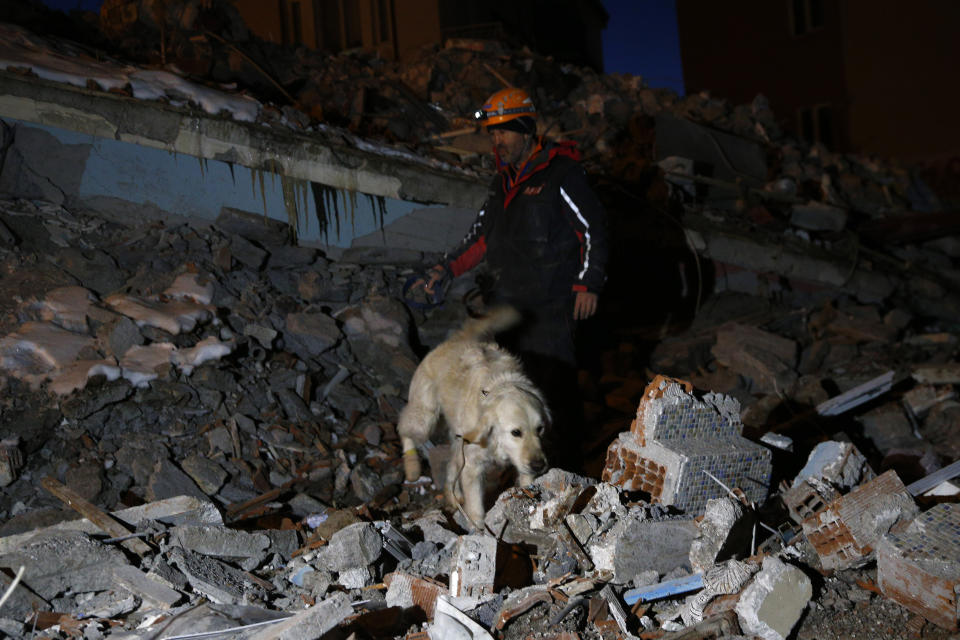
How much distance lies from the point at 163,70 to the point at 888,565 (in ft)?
24.5

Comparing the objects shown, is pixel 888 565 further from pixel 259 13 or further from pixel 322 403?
pixel 259 13

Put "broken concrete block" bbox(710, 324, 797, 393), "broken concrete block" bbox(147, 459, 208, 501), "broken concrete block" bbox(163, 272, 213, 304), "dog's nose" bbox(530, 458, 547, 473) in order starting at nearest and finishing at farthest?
"dog's nose" bbox(530, 458, 547, 473), "broken concrete block" bbox(147, 459, 208, 501), "broken concrete block" bbox(163, 272, 213, 304), "broken concrete block" bbox(710, 324, 797, 393)

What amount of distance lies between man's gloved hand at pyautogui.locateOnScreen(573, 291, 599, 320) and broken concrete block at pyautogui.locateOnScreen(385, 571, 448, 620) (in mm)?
2161

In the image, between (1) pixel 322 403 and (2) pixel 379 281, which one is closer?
(1) pixel 322 403

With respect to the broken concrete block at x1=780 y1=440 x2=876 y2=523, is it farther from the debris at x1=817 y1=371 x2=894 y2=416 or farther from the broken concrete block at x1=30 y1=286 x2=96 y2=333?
the broken concrete block at x1=30 y1=286 x2=96 y2=333

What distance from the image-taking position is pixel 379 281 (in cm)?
644

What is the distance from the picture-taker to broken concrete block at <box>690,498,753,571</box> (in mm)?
2588

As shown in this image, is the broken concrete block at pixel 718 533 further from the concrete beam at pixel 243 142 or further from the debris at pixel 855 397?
the concrete beam at pixel 243 142

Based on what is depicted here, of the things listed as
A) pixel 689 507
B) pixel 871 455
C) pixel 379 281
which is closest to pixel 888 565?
pixel 689 507

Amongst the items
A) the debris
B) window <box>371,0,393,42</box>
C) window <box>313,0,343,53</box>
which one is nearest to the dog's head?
the debris

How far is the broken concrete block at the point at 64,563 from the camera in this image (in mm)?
2652

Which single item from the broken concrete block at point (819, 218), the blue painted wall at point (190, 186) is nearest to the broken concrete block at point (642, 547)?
the blue painted wall at point (190, 186)

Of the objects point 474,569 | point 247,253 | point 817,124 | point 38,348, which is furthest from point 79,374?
point 817,124

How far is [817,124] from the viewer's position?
1916 cm
